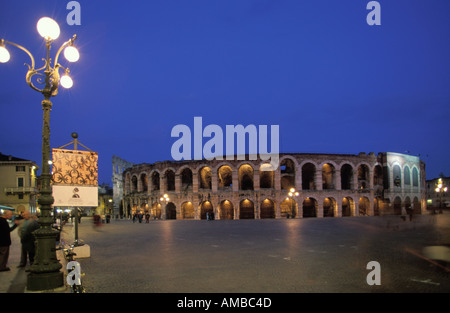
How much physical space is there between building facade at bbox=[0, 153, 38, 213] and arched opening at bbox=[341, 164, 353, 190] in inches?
1920

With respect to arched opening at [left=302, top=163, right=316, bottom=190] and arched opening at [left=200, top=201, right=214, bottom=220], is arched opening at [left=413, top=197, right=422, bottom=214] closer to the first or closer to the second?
arched opening at [left=302, top=163, right=316, bottom=190]

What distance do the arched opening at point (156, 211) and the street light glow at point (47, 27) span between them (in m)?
41.5

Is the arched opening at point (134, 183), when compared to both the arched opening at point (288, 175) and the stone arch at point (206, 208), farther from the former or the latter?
the arched opening at point (288, 175)

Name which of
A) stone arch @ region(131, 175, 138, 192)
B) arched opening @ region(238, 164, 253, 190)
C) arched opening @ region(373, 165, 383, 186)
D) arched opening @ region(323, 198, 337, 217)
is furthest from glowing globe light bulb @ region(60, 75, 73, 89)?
arched opening @ region(373, 165, 383, 186)

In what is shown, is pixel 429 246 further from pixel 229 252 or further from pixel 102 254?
pixel 102 254

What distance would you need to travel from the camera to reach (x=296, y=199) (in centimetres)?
4128

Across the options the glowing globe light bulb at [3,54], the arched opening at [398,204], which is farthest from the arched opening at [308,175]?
the glowing globe light bulb at [3,54]

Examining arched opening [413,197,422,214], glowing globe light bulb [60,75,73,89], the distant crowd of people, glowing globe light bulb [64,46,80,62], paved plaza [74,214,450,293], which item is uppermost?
glowing globe light bulb [64,46,80,62]

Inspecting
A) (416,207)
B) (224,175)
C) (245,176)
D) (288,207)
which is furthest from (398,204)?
(224,175)

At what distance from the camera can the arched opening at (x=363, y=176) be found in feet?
147

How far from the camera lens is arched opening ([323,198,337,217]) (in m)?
43.2

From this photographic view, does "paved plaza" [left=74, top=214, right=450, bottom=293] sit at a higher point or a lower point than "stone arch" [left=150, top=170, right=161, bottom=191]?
lower

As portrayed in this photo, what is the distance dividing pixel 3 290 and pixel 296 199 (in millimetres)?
37111
